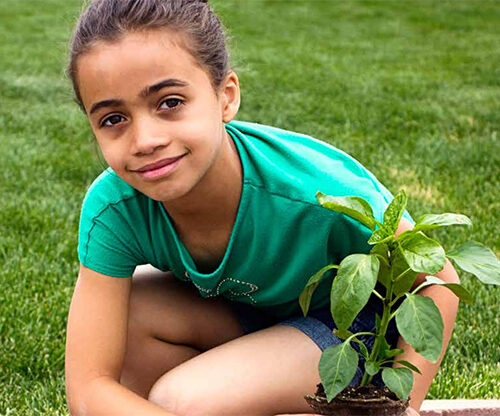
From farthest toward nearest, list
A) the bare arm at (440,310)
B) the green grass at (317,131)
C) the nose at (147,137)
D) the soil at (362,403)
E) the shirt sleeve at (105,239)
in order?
the green grass at (317,131)
the shirt sleeve at (105,239)
the bare arm at (440,310)
the nose at (147,137)
the soil at (362,403)

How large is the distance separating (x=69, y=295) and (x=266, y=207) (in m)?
1.39

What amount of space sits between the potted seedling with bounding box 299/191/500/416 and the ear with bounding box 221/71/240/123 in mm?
448

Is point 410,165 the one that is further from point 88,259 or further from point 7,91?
point 7,91

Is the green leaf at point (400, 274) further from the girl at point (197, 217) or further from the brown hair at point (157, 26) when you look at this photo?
the brown hair at point (157, 26)

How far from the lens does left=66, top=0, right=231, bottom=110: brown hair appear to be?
209 centimetres

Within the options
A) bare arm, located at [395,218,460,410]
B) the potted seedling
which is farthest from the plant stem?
bare arm, located at [395,218,460,410]

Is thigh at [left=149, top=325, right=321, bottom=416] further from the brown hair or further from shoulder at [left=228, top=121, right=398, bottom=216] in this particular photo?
the brown hair

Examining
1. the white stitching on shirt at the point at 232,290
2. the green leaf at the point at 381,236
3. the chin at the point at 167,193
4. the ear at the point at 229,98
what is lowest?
the white stitching on shirt at the point at 232,290

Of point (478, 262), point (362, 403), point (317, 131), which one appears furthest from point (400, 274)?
point (317, 131)

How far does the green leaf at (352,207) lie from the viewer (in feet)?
6.10

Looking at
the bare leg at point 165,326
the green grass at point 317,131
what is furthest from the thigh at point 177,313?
the green grass at point 317,131

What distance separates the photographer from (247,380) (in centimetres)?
229

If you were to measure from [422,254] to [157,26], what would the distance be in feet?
2.73

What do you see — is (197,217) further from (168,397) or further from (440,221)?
(440,221)
